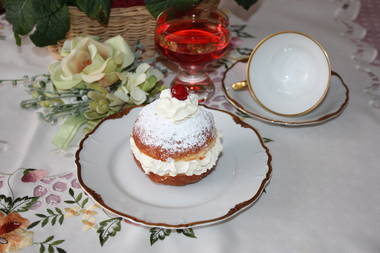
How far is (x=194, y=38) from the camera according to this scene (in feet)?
4.29

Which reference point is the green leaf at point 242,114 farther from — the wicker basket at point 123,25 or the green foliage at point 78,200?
the green foliage at point 78,200

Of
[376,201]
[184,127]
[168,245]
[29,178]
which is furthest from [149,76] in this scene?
[376,201]

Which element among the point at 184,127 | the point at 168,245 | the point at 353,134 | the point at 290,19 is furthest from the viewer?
the point at 290,19

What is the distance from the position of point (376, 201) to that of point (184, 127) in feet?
1.60

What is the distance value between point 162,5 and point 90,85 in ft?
1.08

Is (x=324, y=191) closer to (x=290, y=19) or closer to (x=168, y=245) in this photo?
(x=168, y=245)

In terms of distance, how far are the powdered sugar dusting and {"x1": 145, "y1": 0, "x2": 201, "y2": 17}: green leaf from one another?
42 cm

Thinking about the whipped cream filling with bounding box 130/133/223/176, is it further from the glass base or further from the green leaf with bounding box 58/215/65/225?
the glass base

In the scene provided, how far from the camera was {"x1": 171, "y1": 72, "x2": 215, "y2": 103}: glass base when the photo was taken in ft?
4.41

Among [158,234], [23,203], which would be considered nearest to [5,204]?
[23,203]

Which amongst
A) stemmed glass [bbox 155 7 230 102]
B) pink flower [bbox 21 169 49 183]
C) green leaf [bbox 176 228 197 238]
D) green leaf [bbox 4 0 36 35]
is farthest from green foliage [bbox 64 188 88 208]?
green leaf [bbox 4 0 36 35]

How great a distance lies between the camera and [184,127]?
988 mm

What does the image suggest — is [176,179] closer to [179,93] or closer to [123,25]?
[179,93]

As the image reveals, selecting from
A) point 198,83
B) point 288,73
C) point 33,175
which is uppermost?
point 288,73
